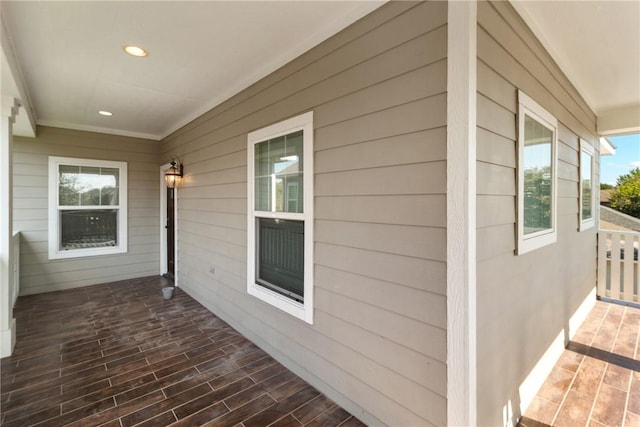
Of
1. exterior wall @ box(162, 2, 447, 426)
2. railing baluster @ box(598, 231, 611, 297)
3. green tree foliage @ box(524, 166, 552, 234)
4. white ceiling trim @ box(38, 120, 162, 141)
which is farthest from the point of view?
white ceiling trim @ box(38, 120, 162, 141)

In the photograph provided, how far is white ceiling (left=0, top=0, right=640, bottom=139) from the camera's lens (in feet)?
6.55

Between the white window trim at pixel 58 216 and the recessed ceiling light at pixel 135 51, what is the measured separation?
3419 mm

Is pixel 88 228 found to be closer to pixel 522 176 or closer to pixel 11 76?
pixel 11 76

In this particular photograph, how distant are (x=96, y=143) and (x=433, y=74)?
583cm

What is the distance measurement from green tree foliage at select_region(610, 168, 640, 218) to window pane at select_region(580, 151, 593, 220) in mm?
4481

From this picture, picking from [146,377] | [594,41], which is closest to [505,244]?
[594,41]

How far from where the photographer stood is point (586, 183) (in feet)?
12.4

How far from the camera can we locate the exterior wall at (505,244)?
1581 mm

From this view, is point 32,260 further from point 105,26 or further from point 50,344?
point 105,26

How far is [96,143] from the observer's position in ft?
16.8

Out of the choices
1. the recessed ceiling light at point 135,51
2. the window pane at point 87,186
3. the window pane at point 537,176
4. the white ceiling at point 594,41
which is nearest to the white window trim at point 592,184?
the white ceiling at point 594,41

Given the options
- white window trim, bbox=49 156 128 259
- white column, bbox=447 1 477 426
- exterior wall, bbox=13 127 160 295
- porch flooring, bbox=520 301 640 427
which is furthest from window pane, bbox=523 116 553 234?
white window trim, bbox=49 156 128 259

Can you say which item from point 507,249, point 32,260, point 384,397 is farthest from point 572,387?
point 32,260

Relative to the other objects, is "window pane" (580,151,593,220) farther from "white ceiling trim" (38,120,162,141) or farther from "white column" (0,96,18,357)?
"white ceiling trim" (38,120,162,141)
